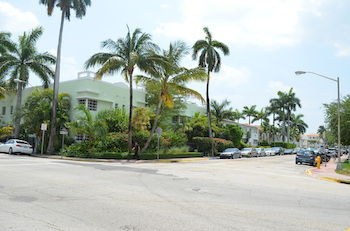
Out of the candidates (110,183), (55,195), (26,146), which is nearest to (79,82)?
(26,146)

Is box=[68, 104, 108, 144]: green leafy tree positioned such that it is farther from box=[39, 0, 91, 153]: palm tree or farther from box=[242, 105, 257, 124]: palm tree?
box=[242, 105, 257, 124]: palm tree

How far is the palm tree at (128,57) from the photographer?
24.6 meters

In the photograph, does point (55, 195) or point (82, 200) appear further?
point (55, 195)

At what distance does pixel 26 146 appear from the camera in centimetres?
2727

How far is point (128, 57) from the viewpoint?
2516 centimetres

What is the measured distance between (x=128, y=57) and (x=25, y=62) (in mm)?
13219

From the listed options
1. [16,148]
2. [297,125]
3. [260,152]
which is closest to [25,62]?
[16,148]

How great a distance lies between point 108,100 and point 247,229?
28.1m

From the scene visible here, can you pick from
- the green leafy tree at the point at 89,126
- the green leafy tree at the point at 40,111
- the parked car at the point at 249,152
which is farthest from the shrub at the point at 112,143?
the parked car at the point at 249,152

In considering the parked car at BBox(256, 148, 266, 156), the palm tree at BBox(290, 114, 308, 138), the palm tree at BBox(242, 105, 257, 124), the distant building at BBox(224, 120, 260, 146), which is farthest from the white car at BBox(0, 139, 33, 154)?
the palm tree at BBox(290, 114, 308, 138)

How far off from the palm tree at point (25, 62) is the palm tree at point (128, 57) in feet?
28.6

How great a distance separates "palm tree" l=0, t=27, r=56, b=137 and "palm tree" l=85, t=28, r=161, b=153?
8.72 m

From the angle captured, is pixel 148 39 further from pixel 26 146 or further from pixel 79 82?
pixel 26 146

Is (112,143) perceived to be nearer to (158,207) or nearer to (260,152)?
(158,207)
